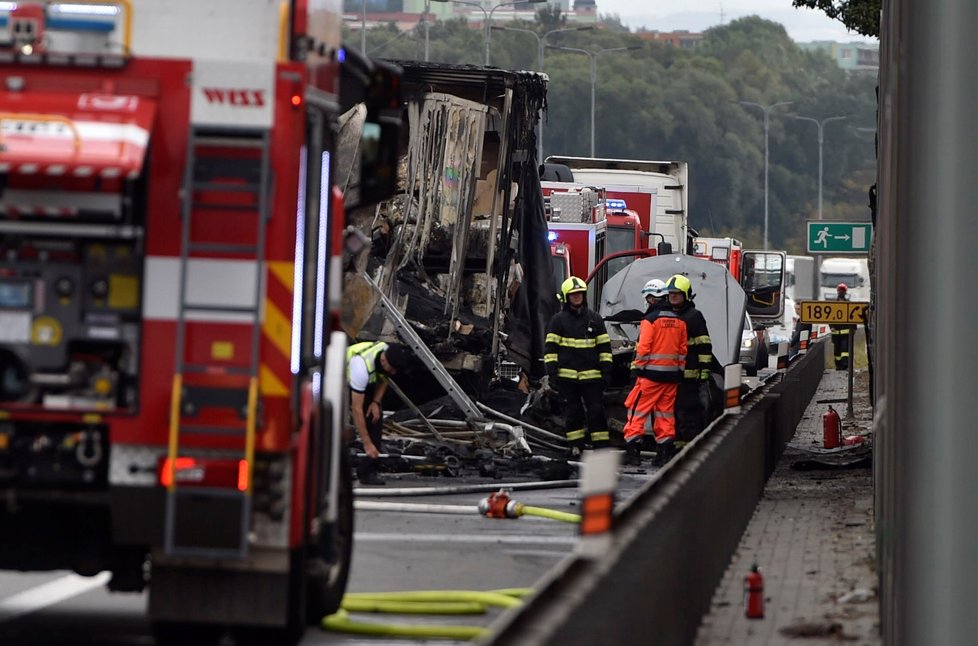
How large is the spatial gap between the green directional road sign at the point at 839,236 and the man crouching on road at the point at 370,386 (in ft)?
50.4

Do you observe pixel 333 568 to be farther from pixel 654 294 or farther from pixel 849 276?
pixel 849 276

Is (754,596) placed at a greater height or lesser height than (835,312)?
lesser

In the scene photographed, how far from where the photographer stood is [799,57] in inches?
6019

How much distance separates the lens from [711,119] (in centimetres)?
12600

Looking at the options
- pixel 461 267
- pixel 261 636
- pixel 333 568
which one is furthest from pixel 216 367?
pixel 461 267

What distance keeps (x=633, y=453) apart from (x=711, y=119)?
→ 107485 mm

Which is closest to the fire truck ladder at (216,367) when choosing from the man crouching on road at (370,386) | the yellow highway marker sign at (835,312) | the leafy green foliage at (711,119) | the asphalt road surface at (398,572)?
the asphalt road surface at (398,572)

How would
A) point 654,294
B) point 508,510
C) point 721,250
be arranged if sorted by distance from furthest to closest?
point 721,250 < point 654,294 < point 508,510

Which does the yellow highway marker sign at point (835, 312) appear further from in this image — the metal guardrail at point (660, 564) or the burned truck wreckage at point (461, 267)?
the metal guardrail at point (660, 564)

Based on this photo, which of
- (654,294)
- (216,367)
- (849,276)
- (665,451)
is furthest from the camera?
(849,276)

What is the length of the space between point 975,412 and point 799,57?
5859 inches

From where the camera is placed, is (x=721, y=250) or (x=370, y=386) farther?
(x=721, y=250)

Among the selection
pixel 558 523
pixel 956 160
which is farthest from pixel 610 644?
pixel 558 523

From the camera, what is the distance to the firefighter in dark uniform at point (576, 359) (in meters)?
19.5
